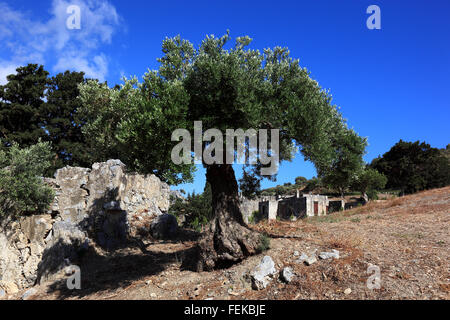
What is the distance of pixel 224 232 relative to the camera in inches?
431

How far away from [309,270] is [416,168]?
62428 millimetres

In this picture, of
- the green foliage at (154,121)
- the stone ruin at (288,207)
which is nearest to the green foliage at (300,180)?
the stone ruin at (288,207)

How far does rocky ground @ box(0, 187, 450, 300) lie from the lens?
7.62m

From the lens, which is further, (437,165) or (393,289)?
(437,165)

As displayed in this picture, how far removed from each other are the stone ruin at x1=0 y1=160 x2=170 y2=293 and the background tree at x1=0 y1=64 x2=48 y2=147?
2168cm

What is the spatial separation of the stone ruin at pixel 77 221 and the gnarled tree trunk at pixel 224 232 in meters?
5.24

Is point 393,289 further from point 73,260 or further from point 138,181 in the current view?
point 138,181

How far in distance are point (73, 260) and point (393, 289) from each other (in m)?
15.3

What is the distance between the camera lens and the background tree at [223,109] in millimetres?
9367

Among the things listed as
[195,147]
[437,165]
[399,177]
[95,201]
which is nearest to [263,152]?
[195,147]

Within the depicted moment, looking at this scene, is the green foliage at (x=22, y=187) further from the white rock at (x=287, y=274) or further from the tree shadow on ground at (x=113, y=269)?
the white rock at (x=287, y=274)

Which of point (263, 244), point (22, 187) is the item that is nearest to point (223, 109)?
point (263, 244)

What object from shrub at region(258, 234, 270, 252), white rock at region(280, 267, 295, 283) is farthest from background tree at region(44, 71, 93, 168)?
white rock at region(280, 267, 295, 283)
